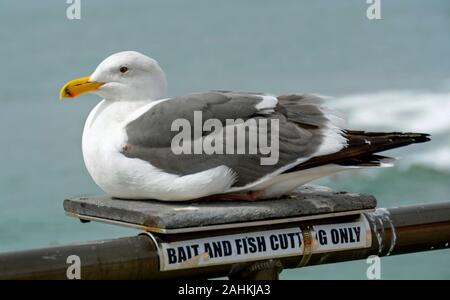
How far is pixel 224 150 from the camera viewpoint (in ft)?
5.45

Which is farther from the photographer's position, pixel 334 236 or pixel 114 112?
pixel 114 112

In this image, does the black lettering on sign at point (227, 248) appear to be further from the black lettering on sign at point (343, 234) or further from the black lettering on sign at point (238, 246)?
the black lettering on sign at point (343, 234)

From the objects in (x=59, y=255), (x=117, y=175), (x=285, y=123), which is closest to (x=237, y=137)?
(x=285, y=123)

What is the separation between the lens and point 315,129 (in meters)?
1.70

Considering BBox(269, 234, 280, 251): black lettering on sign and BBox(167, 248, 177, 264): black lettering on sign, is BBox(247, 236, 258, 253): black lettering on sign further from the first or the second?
BBox(167, 248, 177, 264): black lettering on sign

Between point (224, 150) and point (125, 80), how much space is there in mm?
233

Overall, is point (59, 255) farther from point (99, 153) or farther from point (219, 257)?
point (99, 153)

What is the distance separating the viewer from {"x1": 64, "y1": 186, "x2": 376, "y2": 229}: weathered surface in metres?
1.47

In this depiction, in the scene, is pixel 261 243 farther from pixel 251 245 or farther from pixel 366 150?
pixel 366 150

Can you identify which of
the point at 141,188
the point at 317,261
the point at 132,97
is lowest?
the point at 317,261

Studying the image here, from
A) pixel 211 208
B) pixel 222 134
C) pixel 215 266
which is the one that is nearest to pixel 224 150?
pixel 222 134

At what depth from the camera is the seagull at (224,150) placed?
64.8 inches

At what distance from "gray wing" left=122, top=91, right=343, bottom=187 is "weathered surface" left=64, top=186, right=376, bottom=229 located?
2.4 inches

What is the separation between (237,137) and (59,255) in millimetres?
463
